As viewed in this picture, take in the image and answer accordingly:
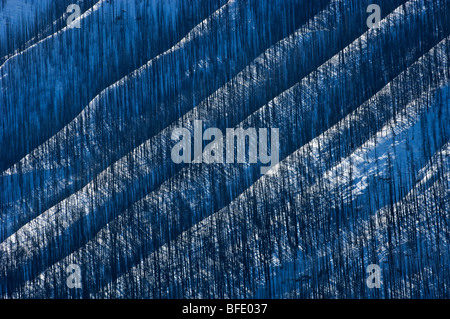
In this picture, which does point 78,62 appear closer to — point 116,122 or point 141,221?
point 116,122

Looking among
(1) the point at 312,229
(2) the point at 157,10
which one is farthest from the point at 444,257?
(2) the point at 157,10

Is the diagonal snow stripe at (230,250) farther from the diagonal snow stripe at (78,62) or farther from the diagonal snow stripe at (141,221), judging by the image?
the diagonal snow stripe at (78,62)

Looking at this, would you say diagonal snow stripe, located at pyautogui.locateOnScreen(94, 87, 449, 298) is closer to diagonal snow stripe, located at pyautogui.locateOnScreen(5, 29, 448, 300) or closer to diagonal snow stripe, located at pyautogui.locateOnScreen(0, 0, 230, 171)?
diagonal snow stripe, located at pyautogui.locateOnScreen(5, 29, 448, 300)

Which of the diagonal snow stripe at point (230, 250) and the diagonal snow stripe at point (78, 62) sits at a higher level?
the diagonal snow stripe at point (78, 62)

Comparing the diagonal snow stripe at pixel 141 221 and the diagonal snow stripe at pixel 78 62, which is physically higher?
the diagonal snow stripe at pixel 78 62

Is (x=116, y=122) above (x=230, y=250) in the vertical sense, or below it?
above

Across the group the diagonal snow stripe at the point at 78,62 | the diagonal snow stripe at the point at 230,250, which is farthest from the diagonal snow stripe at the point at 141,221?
the diagonal snow stripe at the point at 78,62

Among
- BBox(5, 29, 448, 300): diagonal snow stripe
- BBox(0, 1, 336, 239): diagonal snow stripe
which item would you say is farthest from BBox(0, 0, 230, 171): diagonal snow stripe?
BBox(5, 29, 448, 300): diagonal snow stripe

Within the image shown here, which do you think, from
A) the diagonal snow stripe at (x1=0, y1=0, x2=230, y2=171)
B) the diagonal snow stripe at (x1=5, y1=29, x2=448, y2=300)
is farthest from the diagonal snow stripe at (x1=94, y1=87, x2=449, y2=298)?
the diagonal snow stripe at (x1=0, y1=0, x2=230, y2=171)

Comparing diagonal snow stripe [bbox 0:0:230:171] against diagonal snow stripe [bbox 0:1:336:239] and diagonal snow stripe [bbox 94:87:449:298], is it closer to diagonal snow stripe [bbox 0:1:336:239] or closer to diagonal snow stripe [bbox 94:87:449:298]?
diagonal snow stripe [bbox 0:1:336:239]

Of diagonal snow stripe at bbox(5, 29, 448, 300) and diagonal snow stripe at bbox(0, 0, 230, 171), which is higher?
diagonal snow stripe at bbox(0, 0, 230, 171)

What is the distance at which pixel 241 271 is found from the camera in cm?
60

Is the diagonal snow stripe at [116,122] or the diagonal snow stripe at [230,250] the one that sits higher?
the diagonal snow stripe at [116,122]

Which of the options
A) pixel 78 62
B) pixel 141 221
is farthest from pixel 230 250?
pixel 78 62
